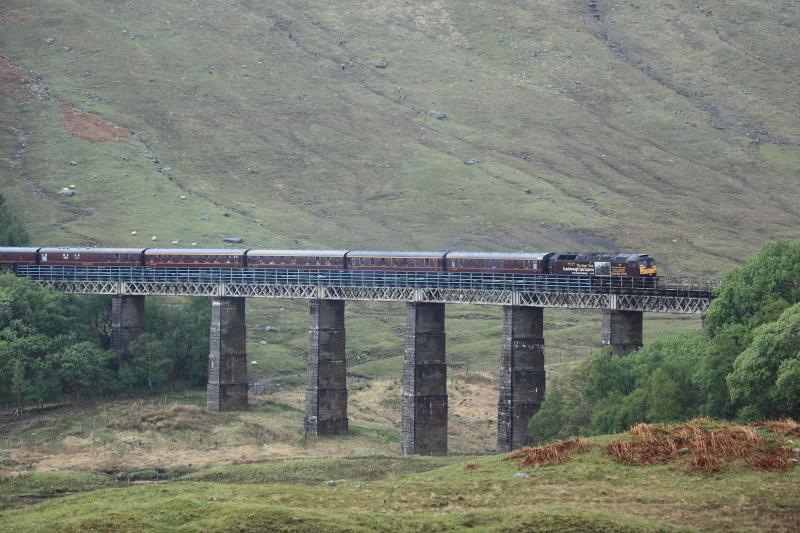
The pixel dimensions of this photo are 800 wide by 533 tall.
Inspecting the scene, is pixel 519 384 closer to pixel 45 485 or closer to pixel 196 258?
pixel 45 485

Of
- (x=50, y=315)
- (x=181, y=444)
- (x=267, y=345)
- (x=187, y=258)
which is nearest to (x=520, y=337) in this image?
(x=181, y=444)

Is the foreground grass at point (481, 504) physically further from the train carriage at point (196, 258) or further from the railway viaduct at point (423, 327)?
the train carriage at point (196, 258)

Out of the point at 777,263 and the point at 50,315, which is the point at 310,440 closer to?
the point at 50,315

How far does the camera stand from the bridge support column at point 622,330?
92312mm

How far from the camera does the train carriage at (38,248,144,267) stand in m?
126

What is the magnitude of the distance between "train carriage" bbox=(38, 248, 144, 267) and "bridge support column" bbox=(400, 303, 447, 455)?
34.9 metres

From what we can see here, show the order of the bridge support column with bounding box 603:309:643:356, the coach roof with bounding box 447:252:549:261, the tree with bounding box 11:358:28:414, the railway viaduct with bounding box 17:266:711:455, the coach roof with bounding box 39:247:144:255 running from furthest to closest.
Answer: the coach roof with bounding box 39:247:144:255 → the tree with bounding box 11:358:28:414 → the coach roof with bounding box 447:252:549:261 → the railway viaduct with bounding box 17:266:711:455 → the bridge support column with bounding box 603:309:643:356

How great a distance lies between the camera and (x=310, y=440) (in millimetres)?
106625

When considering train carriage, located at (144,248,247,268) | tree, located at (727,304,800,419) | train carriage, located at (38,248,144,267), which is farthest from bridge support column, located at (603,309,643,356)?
train carriage, located at (38,248,144,267)

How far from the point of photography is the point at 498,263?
99.9m

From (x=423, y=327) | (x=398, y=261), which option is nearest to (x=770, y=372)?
(x=423, y=327)

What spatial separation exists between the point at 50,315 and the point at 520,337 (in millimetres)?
48965

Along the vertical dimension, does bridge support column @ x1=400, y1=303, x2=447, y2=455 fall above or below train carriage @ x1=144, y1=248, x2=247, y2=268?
below

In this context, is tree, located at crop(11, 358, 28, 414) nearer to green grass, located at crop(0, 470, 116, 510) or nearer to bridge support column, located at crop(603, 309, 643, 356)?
green grass, located at crop(0, 470, 116, 510)
